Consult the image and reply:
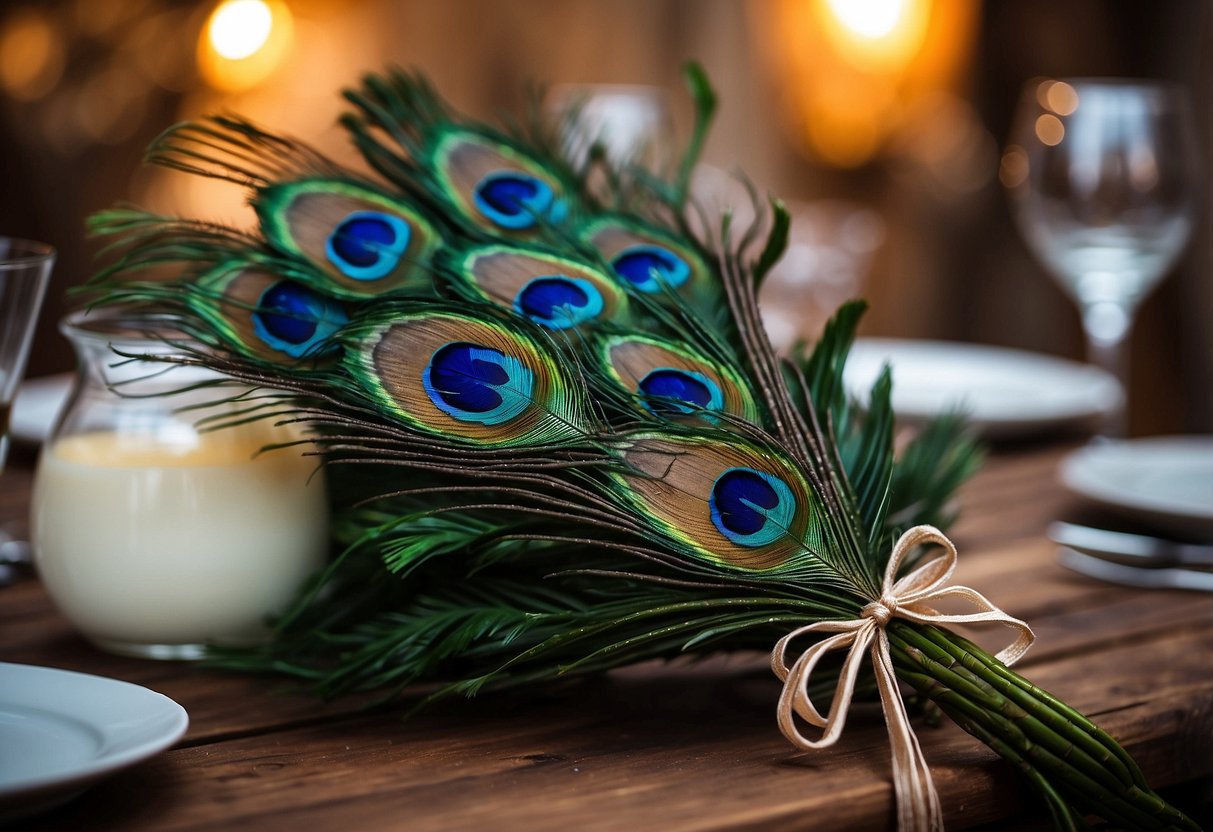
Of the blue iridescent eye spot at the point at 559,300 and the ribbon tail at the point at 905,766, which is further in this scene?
the blue iridescent eye spot at the point at 559,300

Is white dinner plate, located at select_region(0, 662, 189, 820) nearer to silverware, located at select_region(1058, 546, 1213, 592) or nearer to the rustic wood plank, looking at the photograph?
the rustic wood plank

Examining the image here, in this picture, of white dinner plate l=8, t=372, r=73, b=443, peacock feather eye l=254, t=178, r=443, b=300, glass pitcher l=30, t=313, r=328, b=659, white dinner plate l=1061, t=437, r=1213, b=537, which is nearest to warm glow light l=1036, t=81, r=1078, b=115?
white dinner plate l=1061, t=437, r=1213, b=537

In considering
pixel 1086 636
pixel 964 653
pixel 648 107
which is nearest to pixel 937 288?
pixel 648 107

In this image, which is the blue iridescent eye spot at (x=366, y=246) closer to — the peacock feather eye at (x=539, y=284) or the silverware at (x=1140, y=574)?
the peacock feather eye at (x=539, y=284)

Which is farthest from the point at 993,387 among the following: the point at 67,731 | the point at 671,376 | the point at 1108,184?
the point at 67,731

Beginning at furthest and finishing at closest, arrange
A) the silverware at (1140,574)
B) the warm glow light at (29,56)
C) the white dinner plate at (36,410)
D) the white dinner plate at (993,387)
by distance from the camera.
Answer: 1. the warm glow light at (29,56)
2. the white dinner plate at (993,387)
3. the white dinner plate at (36,410)
4. the silverware at (1140,574)

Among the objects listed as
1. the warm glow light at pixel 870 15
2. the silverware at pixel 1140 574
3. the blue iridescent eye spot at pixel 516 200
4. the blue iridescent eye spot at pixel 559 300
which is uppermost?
the warm glow light at pixel 870 15

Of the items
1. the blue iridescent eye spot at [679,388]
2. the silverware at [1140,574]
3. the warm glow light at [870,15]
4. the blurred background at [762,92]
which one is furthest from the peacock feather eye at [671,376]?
the warm glow light at [870,15]
